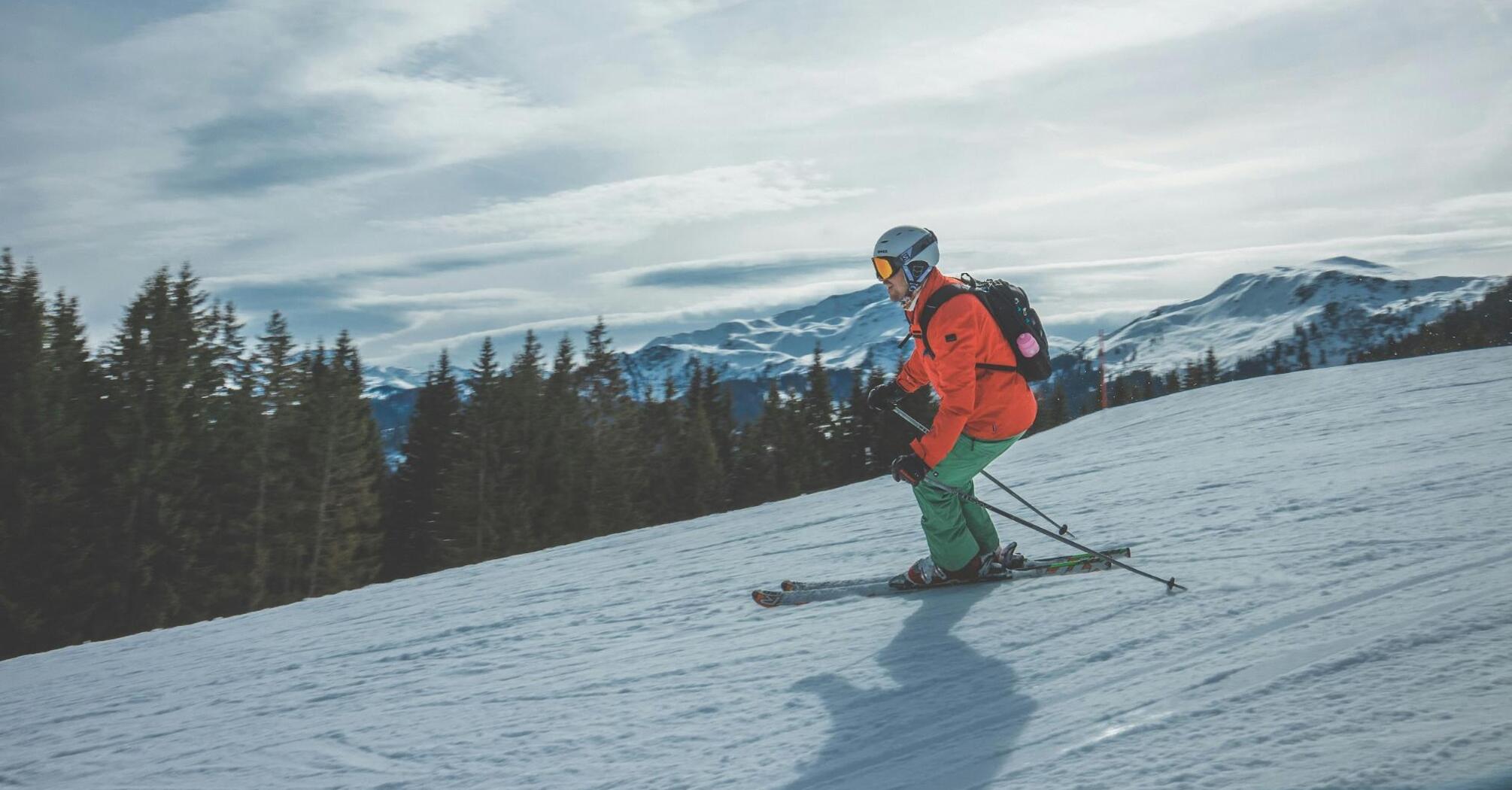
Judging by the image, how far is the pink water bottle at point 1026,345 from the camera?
16.0ft

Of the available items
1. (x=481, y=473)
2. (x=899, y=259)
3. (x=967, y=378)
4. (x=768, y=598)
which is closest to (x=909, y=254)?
(x=899, y=259)

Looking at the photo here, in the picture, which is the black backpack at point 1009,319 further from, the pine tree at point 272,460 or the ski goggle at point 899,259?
the pine tree at point 272,460

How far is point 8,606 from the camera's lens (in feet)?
81.0

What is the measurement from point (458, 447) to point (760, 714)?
38.8 meters

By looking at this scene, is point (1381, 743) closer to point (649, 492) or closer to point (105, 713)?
point (105, 713)

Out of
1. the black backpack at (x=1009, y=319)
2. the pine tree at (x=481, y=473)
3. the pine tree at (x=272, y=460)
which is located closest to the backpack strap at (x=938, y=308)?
the black backpack at (x=1009, y=319)

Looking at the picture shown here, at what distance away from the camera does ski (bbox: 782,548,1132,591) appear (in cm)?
514

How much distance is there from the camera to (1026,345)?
4879 millimetres

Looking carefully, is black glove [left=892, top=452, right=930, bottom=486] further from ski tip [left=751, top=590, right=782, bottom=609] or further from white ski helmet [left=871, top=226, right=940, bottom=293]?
ski tip [left=751, top=590, right=782, bottom=609]

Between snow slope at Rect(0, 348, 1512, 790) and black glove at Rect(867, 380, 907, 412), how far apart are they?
1177 mm

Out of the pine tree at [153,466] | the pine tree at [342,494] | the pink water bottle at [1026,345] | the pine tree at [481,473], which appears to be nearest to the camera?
the pink water bottle at [1026,345]

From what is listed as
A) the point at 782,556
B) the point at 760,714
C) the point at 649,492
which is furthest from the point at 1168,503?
the point at 649,492

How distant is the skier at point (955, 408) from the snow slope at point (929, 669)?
0.85 ft

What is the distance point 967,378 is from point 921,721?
6.43 feet
